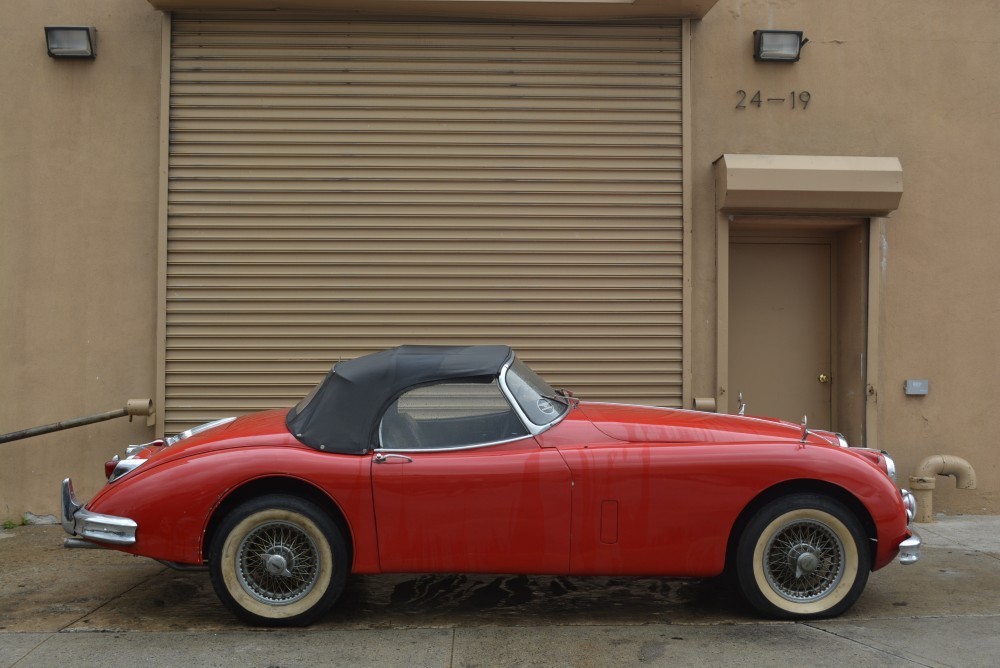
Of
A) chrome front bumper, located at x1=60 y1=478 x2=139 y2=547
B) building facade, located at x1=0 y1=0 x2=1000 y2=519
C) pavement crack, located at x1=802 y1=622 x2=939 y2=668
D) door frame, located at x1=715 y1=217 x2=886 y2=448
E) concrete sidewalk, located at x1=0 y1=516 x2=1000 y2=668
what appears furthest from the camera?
door frame, located at x1=715 y1=217 x2=886 y2=448

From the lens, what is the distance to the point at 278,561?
517 cm

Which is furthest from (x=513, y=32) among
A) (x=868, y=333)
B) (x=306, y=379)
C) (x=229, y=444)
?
(x=229, y=444)

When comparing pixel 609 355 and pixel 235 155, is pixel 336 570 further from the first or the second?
pixel 235 155

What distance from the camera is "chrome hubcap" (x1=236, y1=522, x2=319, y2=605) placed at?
522 centimetres

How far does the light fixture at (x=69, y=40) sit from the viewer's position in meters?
8.12

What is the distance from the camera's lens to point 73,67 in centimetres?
826

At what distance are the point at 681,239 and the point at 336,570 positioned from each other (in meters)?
4.52

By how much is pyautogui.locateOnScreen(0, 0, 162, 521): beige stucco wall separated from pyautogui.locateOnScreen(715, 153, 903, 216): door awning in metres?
4.89

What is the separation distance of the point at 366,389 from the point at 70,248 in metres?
4.07

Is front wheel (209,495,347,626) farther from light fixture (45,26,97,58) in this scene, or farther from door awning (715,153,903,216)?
light fixture (45,26,97,58)

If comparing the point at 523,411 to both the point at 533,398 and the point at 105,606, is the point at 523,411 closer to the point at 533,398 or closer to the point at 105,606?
the point at 533,398

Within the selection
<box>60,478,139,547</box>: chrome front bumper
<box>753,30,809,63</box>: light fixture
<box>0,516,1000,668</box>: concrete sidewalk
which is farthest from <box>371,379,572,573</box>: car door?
<box>753,30,809,63</box>: light fixture

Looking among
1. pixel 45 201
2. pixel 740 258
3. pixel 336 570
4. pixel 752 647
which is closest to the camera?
pixel 752 647

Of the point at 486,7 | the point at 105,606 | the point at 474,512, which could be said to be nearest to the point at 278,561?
the point at 474,512
